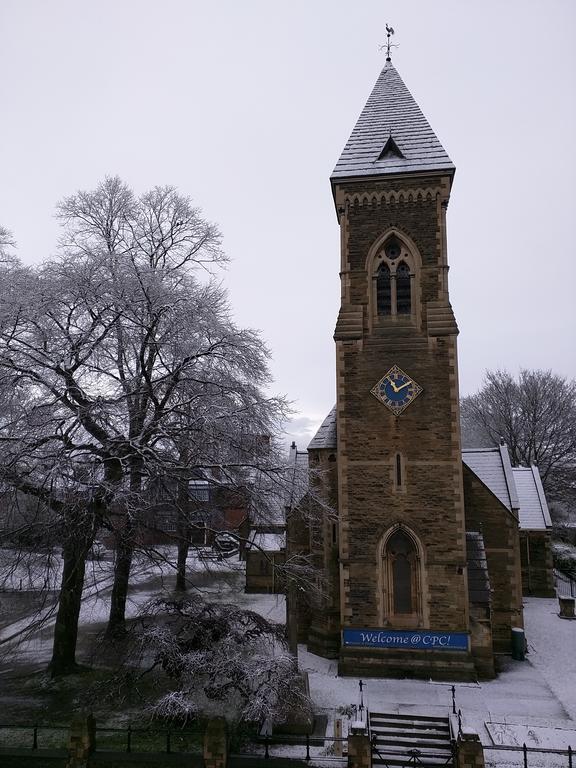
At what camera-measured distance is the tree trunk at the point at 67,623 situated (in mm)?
13805

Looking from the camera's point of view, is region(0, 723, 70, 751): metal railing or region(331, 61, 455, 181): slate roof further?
region(331, 61, 455, 181): slate roof

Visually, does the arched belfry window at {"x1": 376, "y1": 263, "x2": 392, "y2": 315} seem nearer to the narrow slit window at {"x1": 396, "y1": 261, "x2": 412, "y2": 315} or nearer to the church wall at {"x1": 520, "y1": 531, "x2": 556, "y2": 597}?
the narrow slit window at {"x1": 396, "y1": 261, "x2": 412, "y2": 315}

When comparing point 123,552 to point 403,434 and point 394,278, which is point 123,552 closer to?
point 403,434

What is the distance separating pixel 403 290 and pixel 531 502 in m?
15.3

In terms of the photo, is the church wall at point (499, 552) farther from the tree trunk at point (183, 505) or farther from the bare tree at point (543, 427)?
the bare tree at point (543, 427)

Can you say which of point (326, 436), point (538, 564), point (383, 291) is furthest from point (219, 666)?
point (538, 564)

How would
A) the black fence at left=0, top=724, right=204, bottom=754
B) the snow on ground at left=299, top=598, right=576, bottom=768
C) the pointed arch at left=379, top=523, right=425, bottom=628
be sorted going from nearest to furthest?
the black fence at left=0, top=724, right=204, bottom=754 → the snow on ground at left=299, top=598, right=576, bottom=768 → the pointed arch at left=379, top=523, right=425, bottom=628

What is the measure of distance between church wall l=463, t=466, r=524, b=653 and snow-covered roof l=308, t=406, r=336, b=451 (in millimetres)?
→ 4575

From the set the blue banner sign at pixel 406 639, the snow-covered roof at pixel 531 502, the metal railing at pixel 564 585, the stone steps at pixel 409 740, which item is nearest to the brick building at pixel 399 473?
the blue banner sign at pixel 406 639

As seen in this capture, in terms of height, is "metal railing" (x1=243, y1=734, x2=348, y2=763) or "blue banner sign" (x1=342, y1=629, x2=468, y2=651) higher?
"blue banner sign" (x1=342, y1=629, x2=468, y2=651)

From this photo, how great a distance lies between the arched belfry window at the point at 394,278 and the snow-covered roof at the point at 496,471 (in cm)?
741

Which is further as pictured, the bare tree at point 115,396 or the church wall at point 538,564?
the church wall at point 538,564

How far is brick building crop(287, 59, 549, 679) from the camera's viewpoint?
15391 mm

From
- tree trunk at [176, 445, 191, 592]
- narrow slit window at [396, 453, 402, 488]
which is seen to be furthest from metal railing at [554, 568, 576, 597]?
tree trunk at [176, 445, 191, 592]
